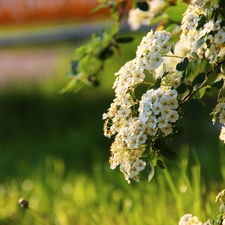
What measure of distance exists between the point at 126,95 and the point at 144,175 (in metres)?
2.05

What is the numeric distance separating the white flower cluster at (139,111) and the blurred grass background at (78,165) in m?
0.74

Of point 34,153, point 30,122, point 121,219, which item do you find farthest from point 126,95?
point 30,122

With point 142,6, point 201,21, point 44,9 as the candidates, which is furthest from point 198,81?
point 44,9

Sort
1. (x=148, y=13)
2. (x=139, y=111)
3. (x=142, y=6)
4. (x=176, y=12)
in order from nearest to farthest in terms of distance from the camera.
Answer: (x=139, y=111) < (x=176, y=12) < (x=142, y=6) < (x=148, y=13)

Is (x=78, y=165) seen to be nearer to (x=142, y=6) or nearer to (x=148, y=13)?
(x=148, y=13)

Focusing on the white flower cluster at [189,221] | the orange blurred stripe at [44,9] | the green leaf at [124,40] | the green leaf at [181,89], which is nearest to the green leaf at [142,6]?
the green leaf at [124,40]

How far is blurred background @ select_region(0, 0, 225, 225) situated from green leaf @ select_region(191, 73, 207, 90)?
0.77 meters

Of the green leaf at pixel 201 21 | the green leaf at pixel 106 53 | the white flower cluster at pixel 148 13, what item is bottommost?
the green leaf at pixel 106 53

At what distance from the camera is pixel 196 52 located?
1955 mm

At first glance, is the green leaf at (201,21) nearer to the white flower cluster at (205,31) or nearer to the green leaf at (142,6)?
the white flower cluster at (205,31)

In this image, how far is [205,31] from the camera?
174cm

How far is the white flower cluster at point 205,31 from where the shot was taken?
5.74ft

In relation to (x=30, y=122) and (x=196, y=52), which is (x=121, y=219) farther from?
(x=30, y=122)

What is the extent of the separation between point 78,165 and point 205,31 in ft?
8.07
